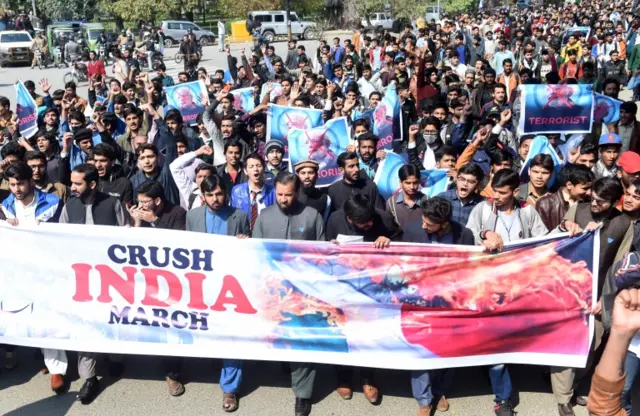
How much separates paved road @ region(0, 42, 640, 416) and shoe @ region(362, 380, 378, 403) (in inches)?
2.3

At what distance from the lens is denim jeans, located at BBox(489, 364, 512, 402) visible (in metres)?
4.62

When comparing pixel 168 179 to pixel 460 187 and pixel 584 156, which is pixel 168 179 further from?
pixel 584 156

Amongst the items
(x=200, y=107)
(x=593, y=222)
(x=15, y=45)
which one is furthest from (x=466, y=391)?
(x=15, y=45)

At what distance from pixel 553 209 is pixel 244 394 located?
2.86 metres

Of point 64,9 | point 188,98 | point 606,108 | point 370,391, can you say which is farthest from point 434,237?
point 64,9

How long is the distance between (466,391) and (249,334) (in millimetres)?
1717

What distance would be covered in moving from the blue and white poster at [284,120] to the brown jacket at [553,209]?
11.8ft

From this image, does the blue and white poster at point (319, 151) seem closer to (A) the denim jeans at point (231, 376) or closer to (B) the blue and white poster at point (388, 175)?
(B) the blue and white poster at point (388, 175)

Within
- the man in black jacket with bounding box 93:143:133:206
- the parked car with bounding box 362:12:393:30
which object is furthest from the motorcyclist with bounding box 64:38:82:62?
the man in black jacket with bounding box 93:143:133:206

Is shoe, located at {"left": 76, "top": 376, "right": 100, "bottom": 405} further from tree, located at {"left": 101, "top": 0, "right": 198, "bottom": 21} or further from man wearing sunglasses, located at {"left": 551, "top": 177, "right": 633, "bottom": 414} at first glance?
tree, located at {"left": 101, "top": 0, "right": 198, "bottom": 21}

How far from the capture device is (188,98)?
1030 centimetres

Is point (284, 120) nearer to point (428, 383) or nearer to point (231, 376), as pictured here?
point (231, 376)

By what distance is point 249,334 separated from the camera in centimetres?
483

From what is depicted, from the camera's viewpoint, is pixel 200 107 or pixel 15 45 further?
pixel 15 45
